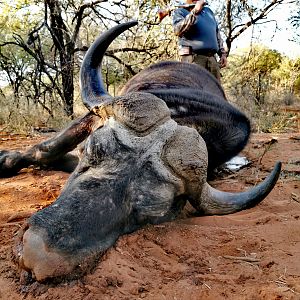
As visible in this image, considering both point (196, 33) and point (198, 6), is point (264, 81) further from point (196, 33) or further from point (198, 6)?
point (198, 6)

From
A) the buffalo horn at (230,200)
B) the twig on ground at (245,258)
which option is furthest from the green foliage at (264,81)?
the twig on ground at (245,258)

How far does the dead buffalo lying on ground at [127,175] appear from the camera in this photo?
162cm

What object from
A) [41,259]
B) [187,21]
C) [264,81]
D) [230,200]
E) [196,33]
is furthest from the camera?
[264,81]

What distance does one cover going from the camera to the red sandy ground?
157cm

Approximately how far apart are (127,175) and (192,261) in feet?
1.70

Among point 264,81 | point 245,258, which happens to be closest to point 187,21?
point 245,258

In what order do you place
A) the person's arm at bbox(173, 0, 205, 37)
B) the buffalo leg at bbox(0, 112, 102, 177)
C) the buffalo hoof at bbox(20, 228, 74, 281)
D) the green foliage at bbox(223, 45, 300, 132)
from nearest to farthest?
the buffalo hoof at bbox(20, 228, 74, 281)
the buffalo leg at bbox(0, 112, 102, 177)
the person's arm at bbox(173, 0, 205, 37)
the green foliage at bbox(223, 45, 300, 132)

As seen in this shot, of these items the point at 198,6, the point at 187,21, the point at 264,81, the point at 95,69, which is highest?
the point at 198,6

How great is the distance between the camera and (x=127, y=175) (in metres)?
2.00

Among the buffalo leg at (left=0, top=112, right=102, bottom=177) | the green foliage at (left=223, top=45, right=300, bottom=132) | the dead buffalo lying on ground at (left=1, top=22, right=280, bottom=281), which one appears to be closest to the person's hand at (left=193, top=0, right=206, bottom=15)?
the dead buffalo lying on ground at (left=1, top=22, right=280, bottom=281)

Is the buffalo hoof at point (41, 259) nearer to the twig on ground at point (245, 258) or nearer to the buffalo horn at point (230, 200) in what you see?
the twig on ground at point (245, 258)

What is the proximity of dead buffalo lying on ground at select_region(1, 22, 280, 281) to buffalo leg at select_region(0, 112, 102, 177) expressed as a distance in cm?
2

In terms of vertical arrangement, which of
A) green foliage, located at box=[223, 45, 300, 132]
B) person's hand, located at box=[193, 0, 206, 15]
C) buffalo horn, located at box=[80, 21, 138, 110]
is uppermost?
person's hand, located at box=[193, 0, 206, 15]

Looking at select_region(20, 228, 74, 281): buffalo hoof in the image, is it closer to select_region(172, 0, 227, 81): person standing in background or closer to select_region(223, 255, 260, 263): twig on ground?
select_region(223, 255, 260, 263): twig on ground
